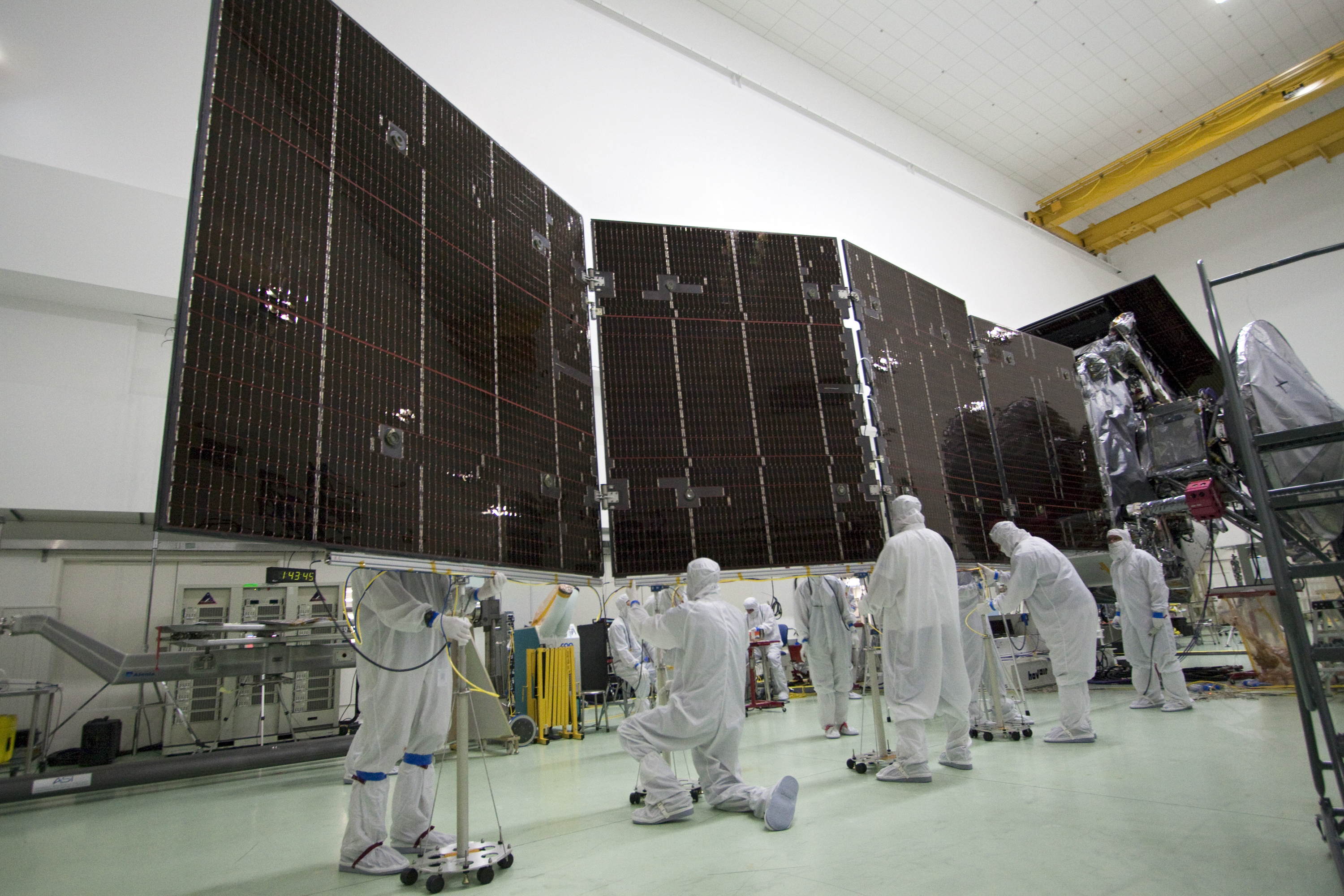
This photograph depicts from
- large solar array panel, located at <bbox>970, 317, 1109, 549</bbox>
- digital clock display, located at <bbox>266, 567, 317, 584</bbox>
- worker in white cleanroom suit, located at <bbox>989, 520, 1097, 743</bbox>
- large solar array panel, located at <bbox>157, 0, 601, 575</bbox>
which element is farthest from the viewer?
digital clock display, located at <bbox>266, 567, 317, 584</bbox>

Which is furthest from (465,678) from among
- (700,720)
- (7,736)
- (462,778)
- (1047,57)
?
(1047,57)

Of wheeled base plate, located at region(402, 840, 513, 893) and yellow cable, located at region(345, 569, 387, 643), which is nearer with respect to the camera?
wheeled base plate, located at region(402, 840, 513, 893)

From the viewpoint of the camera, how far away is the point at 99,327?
734 centimetres

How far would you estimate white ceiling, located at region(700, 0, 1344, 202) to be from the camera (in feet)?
34.6

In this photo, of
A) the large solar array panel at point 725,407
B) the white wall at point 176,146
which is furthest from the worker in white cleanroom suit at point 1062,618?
the white wall at point 176,146

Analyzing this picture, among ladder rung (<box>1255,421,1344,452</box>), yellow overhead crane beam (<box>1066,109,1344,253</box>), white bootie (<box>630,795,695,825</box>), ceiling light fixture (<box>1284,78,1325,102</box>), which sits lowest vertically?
white bootie (<box>630,795,695,825</box>)

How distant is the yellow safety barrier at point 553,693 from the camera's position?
752 centimetres

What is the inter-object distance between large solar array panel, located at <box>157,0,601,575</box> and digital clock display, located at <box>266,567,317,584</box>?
19.6 ft

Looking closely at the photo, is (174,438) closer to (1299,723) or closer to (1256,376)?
(1256,376)

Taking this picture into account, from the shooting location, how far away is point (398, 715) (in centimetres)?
309

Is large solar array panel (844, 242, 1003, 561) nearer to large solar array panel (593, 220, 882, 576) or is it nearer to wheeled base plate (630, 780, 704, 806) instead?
large solar array panel (593, 220, 882, 576)

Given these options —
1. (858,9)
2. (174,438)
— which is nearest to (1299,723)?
(174,438)

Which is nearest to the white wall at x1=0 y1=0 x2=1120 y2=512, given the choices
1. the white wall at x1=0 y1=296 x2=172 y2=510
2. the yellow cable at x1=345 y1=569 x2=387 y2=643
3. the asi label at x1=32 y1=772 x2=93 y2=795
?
the white wall at x1=0 y1=296 x2=172 y2=510

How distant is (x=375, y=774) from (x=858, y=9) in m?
11.4
